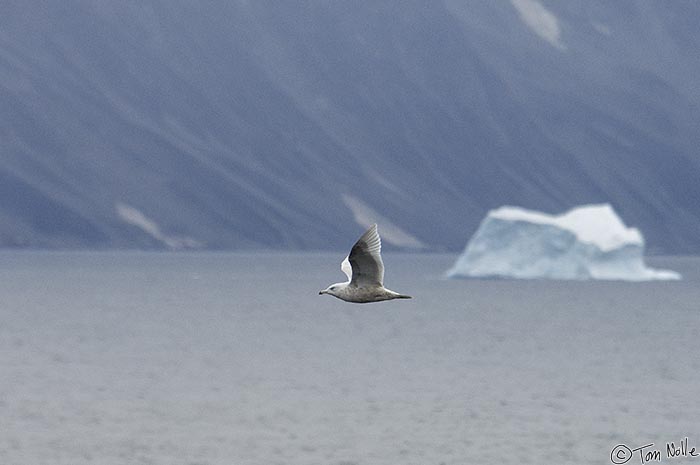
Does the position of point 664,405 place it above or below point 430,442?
above

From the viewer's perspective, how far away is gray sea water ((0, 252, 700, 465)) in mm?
46625

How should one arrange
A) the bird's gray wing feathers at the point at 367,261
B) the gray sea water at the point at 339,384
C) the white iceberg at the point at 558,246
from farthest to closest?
the white iceberg at the point at 558,246 → the gray sea water at the point at 339,384 → the bird's gray wing feathers at the point at 367,261

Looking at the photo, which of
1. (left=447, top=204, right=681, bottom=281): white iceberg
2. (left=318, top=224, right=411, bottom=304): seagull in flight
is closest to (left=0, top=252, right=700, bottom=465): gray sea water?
(left=447, top=204, right=681, bottom=281): white iceberg

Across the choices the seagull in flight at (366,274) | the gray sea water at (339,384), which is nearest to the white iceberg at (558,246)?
the gray sea water at (339,384)

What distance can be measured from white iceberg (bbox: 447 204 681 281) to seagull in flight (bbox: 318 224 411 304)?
345 ft

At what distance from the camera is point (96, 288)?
162375 millimetres

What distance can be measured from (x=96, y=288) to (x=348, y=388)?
339ft

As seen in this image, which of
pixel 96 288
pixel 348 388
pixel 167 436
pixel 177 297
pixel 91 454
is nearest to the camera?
pixel 91 454

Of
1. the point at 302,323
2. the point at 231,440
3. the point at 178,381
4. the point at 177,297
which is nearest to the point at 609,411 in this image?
the point at 231,440

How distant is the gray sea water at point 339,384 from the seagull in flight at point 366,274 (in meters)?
23.2

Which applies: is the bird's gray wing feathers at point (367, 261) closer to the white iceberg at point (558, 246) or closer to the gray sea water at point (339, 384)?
the gray sea water at point (339, 384)

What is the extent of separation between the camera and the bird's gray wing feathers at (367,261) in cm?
2084

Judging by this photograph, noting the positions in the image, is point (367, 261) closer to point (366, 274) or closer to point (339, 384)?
point (366, 274)

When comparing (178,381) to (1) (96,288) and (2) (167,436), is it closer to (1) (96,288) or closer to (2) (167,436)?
(2) (167,436)
